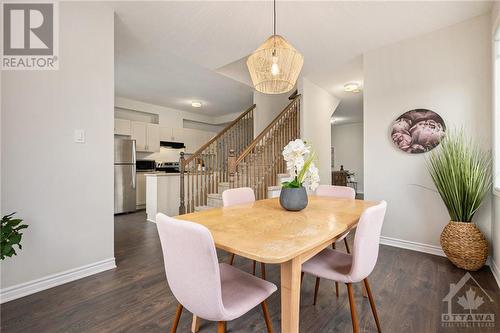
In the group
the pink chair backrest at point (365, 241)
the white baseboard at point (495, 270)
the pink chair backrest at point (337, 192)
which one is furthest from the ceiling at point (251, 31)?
the white baseboard at point (495, 270)

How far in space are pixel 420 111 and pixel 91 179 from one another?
3.63 meters

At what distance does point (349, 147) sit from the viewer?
26.9 feet

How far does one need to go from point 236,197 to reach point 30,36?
7.17ft

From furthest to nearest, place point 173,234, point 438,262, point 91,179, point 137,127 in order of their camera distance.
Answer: point 137,127 < point 438,262 < point 91,179 < point 173,234

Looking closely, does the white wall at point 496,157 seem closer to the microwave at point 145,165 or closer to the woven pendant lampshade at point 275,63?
the woven pendant lampshade at point 275,63

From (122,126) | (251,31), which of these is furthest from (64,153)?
(122,126)

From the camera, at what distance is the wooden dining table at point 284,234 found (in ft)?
2.97

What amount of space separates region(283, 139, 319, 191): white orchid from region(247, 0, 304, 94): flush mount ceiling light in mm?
658

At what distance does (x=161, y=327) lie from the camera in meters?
1.40

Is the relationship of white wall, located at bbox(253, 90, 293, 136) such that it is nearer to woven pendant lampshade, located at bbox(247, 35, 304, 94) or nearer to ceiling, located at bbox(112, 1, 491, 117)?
ceiling, located at bbox(112, 1, 491, 117)

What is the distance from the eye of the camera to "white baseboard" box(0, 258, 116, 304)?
1.67m

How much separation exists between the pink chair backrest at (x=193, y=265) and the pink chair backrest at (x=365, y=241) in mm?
728

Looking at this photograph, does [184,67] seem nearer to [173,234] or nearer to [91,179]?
[91,179]

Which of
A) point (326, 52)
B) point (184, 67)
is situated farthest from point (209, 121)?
point (326, 52)
